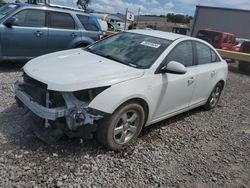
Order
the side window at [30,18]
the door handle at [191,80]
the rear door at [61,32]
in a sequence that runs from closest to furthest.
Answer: the door handle at [191,80] → the side window at [30,18] → the rear door at [61,32]

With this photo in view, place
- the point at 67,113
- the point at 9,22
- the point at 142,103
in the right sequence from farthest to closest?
the point at 9,22 < the point at 142,103 < the point at 67,113

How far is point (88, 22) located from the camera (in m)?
7.83

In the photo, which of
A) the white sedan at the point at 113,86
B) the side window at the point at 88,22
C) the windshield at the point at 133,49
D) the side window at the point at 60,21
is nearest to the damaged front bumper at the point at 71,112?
the white sedan at the point at 113,86

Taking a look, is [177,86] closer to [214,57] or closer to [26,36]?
[214,57]

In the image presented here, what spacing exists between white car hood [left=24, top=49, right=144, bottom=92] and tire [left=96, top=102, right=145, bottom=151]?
42cm

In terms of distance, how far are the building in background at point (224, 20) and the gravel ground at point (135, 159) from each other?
26590 millimetres

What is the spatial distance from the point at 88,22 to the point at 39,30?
5.39 feet

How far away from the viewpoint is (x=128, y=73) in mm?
3443

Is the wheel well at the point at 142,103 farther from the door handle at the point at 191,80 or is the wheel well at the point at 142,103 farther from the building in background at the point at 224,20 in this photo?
the building in background at the point at 224,20

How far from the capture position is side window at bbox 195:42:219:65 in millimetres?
4770

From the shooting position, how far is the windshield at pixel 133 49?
3838mm

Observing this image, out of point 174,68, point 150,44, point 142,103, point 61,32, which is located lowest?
point 142,103

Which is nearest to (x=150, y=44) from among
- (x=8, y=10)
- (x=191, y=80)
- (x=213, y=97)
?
(x=191, y=80)

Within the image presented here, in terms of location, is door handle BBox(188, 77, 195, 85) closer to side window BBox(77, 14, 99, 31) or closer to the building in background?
side window BBox(77, 14, 99, 31)
